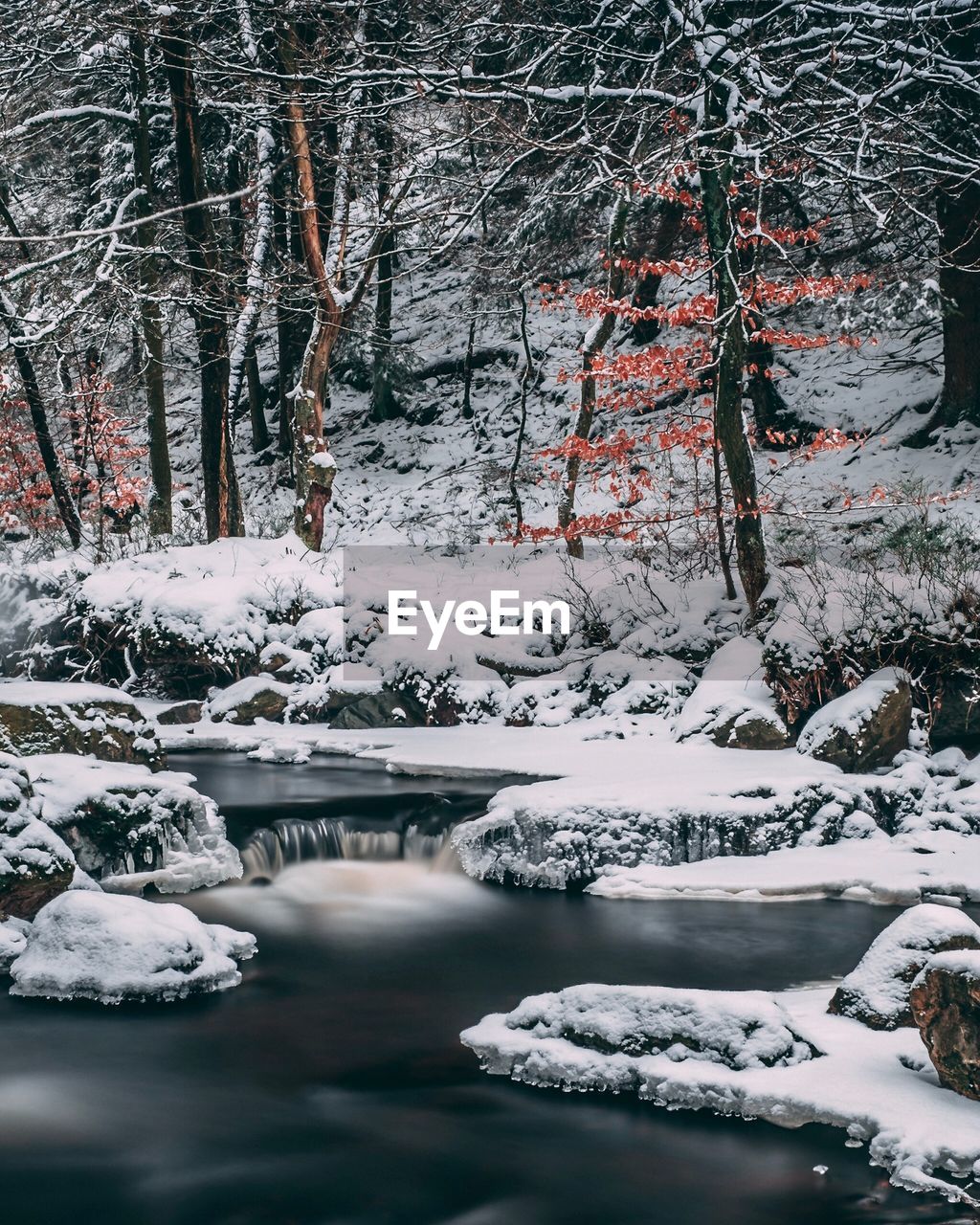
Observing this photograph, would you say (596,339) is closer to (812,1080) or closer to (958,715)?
(958,715)

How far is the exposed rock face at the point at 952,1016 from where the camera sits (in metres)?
4.86

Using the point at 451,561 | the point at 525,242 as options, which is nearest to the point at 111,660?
the point at 451,561

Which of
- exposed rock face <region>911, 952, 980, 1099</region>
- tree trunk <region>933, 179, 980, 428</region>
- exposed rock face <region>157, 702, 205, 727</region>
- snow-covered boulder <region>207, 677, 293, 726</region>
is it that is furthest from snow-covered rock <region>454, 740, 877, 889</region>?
tree trunk <region>933, 179, 980, 428</region>

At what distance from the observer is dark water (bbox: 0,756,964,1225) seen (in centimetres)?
456

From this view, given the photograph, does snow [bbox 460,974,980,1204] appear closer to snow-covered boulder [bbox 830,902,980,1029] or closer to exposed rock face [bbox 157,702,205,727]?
snow-covered boulder [bbox 830,902,980,1029]

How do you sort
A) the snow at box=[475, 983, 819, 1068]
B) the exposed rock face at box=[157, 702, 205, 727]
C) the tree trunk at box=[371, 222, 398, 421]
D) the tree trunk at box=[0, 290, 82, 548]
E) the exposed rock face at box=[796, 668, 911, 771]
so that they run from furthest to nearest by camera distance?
the tree trunk at box=[371, 222, 398, 421] < the tree trunk at box=[0, 290, 82, 548] < the exposed rock face at box=[157, 702, 205, 727] < the exposed rock face at box=[796, 668, 911, 771] < the snow at box=[475, 983, 819, 1068]

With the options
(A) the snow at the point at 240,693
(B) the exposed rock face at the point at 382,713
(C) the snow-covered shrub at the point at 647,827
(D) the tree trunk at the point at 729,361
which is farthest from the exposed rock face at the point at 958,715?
(A) the snow at the point at 240,693

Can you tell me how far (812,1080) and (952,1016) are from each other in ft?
2.12

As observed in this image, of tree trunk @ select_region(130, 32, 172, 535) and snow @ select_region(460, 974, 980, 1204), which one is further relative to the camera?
tree trunk @ select_region(130, 32, 172, 535)

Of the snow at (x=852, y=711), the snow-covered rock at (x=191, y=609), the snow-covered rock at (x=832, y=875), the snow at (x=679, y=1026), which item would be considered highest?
the snow-covered rock at (x=191, y=609)

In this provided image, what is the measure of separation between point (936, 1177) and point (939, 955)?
868mm

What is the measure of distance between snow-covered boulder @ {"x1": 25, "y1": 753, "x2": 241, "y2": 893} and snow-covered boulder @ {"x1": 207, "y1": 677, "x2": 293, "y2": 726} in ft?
16.1

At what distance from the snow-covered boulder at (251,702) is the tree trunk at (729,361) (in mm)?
5492

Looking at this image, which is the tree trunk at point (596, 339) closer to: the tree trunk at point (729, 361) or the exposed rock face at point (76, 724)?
the tree trunk at point (729, 361)
